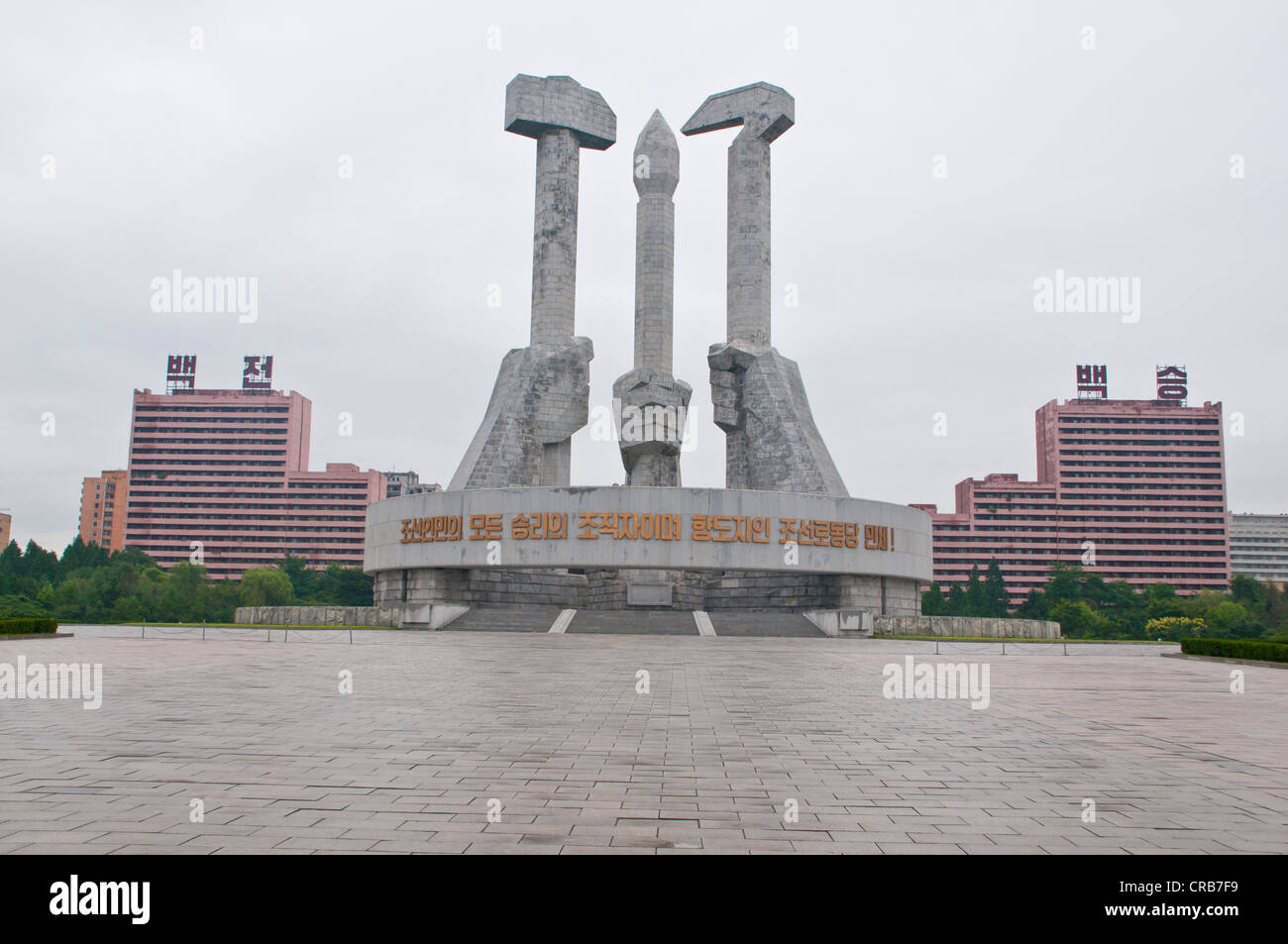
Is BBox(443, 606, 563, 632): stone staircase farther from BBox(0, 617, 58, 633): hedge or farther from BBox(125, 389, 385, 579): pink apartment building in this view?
BBox(125, 389, 385, 579): pink apartment building

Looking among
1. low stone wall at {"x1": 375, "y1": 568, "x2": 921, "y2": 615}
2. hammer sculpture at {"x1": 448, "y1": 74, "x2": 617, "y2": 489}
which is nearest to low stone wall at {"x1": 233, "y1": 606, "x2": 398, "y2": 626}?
low stone wall at {"x1": 375, "y1": 568, "x2": 921, "y2": 615}

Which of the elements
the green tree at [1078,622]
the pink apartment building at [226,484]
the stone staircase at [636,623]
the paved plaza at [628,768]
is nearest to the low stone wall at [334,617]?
the stone staircase at [636,623]

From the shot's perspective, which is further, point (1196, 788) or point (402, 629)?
point (402, 629)

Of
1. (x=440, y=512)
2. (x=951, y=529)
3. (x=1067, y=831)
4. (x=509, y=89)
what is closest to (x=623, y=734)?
(x=1067, y=831)

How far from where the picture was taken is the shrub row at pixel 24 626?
81.5 ft

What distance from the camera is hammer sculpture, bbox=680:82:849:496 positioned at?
152 ft

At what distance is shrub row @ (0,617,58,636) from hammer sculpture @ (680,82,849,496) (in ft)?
97.0

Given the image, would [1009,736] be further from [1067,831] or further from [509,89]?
[509,89]

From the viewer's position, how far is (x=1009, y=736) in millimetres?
8594

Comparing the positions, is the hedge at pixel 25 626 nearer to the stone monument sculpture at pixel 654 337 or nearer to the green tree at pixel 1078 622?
the stone monument sculpture at pixel 654 337

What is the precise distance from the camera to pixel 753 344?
158 feet

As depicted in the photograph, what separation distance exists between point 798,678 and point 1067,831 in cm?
Result: 988

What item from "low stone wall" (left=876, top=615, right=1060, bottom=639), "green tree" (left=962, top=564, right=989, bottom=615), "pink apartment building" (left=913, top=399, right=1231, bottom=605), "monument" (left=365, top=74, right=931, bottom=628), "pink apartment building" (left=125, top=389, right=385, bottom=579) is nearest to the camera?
"low stone wall" (left=876, top=615, right=1060, bottom=639)

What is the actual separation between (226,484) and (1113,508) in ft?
354
